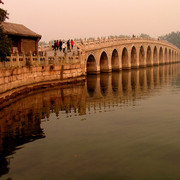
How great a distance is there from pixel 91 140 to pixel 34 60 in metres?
14.7

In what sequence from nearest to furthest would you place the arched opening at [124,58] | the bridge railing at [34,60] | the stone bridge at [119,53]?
the bridge railing at [34,60], the stone bridge at [119,53], the arched opening at [124,58]

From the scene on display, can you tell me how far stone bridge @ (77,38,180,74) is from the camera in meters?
35.2

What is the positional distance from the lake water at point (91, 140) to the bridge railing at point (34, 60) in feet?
11.6

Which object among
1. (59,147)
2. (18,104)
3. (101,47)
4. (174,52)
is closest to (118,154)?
(59,147)

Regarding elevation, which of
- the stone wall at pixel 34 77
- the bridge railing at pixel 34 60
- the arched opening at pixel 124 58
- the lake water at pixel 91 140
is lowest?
the lake water at pixel 91 140

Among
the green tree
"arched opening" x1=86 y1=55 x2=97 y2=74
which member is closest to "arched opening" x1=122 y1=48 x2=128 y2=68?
"arched opening" x1=86 y1=55 x2=97 y2=74

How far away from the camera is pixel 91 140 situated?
9.45m

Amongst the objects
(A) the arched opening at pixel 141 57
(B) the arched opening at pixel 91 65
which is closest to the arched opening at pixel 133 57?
(A) the arched opening at pixel 141 57

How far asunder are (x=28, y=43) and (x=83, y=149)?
712 inches

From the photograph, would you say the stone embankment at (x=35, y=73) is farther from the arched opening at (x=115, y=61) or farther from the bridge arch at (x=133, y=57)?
the bridge arch at (x=133, y=57)

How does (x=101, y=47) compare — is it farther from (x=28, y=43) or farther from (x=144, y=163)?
(x=144, y=163)

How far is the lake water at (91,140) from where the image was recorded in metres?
7.07

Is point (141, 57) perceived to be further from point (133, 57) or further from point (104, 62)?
point (104, 62)

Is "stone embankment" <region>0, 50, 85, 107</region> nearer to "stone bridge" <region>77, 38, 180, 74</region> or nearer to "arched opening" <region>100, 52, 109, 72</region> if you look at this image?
"stone bridge" <region>77, 38, 180, 74</region>
